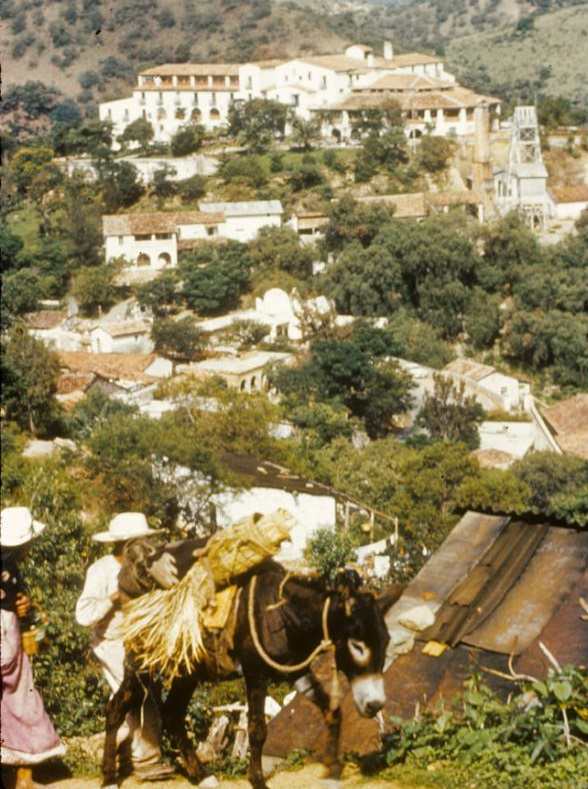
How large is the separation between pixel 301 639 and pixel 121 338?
27.6m

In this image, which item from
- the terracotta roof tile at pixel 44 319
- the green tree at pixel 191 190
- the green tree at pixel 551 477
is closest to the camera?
the green tree at pixel 551 477

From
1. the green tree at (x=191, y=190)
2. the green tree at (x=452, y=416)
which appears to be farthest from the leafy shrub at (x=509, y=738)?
the green tree at (x=191, y=190)

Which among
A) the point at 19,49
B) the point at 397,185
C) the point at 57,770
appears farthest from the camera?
the point at 19,49

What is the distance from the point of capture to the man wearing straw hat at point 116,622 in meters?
4.49

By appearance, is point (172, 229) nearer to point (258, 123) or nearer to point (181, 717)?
point (258, 123)

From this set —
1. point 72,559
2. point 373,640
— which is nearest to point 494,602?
point 373,640

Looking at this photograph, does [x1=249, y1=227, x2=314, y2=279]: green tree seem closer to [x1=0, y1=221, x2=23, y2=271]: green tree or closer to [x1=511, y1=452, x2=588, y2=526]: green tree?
[x1=0, y1=221, x2=23, y2=271]: green tree

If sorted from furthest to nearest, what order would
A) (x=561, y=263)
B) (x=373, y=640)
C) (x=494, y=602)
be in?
(x=561, y=263) < (x=494, y=602) < (x=373, y=640)

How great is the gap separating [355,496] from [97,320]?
1712 cm

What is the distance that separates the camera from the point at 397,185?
139 ft

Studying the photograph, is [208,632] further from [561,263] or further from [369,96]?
[369,96]

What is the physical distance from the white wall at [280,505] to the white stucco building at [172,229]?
22050mm

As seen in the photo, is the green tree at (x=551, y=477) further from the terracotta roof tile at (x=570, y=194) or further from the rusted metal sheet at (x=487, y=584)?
the terracotta roof tile at (x=570, y=194)

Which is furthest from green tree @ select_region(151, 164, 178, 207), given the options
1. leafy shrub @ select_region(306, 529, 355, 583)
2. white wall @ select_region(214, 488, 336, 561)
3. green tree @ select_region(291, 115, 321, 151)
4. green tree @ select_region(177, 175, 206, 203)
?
leafy shrub @ select_region(306, 529, 355, 583)
